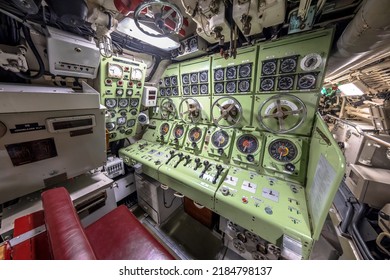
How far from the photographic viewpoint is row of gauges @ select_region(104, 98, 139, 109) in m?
2.49

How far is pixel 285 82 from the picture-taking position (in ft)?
6.04

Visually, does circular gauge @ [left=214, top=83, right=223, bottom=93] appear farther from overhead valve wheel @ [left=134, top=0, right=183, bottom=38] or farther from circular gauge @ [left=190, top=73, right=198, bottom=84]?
overhead valve wheel @ [left=134, top=0, right=183, bottom=38]

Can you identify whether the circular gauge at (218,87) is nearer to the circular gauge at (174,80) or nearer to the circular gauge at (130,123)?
the circular gauge at (174,80)

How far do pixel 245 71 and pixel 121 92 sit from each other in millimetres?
2233

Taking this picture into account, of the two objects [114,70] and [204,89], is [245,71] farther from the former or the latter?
[114,70]

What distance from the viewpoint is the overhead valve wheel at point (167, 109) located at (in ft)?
9.95

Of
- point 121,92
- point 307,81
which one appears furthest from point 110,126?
point 307,81

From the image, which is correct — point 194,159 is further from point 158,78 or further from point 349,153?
point 349,153

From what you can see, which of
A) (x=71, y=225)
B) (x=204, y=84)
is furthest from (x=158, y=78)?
(x=71, y=225)

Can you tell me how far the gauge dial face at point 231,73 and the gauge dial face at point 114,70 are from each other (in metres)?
1.84

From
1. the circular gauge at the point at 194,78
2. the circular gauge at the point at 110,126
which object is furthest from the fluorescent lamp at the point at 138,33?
the circular gauge at the point at 110,126

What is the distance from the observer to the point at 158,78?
3178 millimetres

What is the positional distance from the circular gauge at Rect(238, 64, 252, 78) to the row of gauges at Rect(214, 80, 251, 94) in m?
0.09
